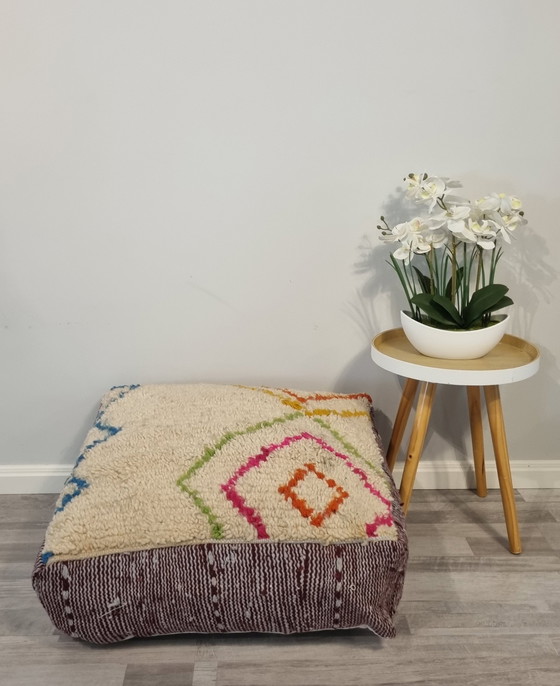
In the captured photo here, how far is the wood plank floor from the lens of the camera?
1.06 metres

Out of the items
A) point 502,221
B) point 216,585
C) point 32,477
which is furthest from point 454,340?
point 32,477

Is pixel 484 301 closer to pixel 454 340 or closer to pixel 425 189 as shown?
pixel 454 340

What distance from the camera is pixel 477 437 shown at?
1550 millimetres

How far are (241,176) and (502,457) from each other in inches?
36.8

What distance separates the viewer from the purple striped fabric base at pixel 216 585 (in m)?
1.04

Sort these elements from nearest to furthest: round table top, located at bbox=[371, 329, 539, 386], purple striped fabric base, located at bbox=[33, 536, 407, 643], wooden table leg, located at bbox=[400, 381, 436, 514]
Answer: purple striped fabric base, located at bbox=[33, 536, 407, 643] → round table top, located at bbox=[371, 329, 539, 386] → wooden table leg, located at bbox=[400, 381, 436, 514]

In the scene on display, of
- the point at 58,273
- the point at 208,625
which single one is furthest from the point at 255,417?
the point at 58,273

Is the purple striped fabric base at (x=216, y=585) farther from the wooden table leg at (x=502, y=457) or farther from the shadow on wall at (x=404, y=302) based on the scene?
the shadow on wall at (x=404, y=302)

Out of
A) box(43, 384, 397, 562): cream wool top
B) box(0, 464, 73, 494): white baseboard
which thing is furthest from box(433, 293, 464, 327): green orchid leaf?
box(0, 464, 73, 494): white baseboard

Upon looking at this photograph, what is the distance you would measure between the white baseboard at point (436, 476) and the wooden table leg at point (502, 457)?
0.29 metres

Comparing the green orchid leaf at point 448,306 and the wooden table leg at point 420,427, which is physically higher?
the green orchid leaf at point 448,306

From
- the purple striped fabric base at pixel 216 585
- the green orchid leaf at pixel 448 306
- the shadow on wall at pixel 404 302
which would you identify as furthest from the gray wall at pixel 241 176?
the purple striped fabric base at pixel 216 585

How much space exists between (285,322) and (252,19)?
74 cm

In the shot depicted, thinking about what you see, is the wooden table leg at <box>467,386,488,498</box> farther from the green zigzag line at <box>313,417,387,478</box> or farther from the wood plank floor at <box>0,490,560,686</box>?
the green zigzag line at <box>313,417,387,478</box>
